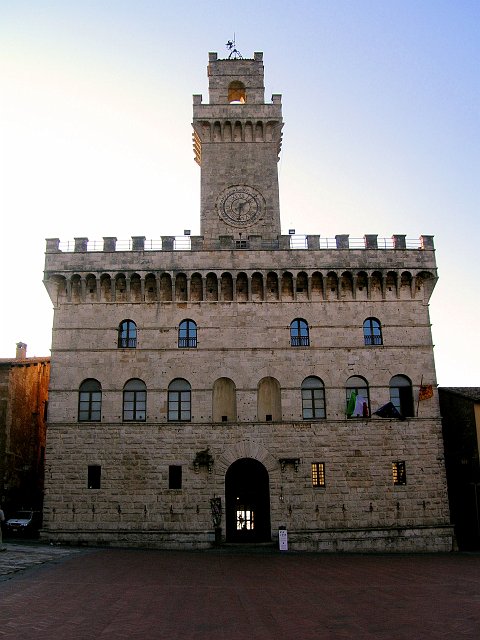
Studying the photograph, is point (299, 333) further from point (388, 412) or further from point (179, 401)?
point (179, 401)

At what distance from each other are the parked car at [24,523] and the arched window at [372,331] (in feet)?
65.4

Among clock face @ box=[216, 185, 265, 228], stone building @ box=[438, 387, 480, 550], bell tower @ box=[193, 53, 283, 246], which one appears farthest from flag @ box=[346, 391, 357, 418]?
clock face @ box=[216, 185, 265, 228]

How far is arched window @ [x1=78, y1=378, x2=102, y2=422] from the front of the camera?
101 feet

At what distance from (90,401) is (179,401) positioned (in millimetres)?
4357

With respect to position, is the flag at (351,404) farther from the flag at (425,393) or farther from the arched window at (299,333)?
the arched window at (299,333)

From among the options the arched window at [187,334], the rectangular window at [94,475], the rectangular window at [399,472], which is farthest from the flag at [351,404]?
the rectangular window at [94,475]

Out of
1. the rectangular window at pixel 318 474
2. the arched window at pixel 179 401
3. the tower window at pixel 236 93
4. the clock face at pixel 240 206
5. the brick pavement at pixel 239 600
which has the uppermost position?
the tower window at pixel 236 93

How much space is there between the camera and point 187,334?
1254 inches

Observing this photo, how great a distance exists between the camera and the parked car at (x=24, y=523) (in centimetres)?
3269

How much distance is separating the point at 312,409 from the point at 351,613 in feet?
56.8

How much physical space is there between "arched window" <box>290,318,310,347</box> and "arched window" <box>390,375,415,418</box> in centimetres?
471

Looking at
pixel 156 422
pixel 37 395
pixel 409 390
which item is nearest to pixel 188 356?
pixel 156 422

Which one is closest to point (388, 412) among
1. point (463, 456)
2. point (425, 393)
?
point (425, 393)

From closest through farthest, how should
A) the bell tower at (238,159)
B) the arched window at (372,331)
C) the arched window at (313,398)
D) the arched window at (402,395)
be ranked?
the arched window at (313,398)
the arched window at (402,395)
the arched window at (372,331)
the bell tower at (238,159)
